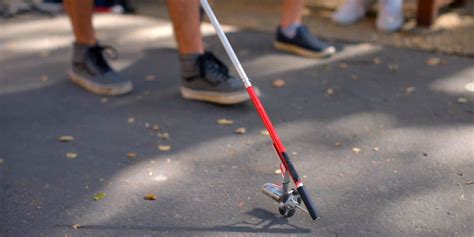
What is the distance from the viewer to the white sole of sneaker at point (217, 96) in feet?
10.3

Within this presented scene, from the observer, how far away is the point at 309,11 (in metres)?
5.34

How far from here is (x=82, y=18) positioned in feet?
11.5

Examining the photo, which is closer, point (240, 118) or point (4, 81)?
point (240, 118)

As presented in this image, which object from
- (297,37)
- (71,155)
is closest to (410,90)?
(297,37)

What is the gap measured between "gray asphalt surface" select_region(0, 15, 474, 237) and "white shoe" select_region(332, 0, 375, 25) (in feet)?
2.46

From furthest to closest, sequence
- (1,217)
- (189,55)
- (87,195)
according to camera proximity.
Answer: (189,55), (87,195), (1,217)

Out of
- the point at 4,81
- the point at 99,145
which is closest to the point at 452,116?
the point at 99,145

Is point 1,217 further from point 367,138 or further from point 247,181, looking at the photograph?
point 367,138

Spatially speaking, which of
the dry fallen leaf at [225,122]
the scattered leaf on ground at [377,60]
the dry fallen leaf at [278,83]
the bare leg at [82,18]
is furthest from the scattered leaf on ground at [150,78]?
the scattered leaf on ground at [377,60]

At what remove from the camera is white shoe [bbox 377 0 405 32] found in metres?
4.46

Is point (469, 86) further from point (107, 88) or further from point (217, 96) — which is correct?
point (107, 88)

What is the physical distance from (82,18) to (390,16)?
214 cm

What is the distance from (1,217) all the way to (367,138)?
1493mm

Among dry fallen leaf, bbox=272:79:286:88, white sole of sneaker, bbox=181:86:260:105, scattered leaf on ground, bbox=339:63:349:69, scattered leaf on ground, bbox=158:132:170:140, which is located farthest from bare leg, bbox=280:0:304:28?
scattered leaf on ground, bbox=158:132:170:140
